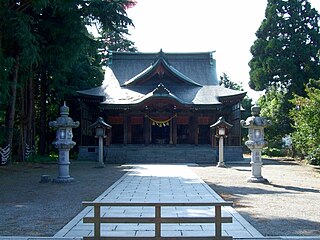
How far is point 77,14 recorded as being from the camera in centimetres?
1894

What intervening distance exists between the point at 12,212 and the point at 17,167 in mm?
11770

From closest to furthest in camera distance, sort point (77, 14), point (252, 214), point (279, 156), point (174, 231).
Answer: point (174, 231) → point (252, 214) → point (77, 14) → point (279, 156)

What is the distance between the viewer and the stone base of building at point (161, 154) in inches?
1003

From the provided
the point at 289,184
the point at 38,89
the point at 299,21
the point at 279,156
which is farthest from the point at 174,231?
the point at 279,156

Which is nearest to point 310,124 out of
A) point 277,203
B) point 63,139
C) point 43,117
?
point 277,203

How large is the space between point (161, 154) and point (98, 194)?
1526 cm

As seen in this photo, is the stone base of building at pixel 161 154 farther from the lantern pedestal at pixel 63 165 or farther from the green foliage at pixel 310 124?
the lantern pedestal at pixel 63 165

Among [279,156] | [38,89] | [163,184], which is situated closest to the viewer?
[163,184]

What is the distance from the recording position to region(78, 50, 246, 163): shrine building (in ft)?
86.6

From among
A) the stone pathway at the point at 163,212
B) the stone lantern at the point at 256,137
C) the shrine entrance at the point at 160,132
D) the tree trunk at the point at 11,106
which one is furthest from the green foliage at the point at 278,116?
the stone pathway at the point at 163,212

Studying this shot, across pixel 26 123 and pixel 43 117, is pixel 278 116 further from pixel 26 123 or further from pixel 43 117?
pixel 26 123

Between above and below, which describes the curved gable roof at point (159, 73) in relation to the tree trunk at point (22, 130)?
above

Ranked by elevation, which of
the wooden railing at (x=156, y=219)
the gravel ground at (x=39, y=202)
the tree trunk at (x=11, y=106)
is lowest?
the gravel ground at (x=39, y=202)

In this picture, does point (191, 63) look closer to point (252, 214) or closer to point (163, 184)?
point (163, 184)
